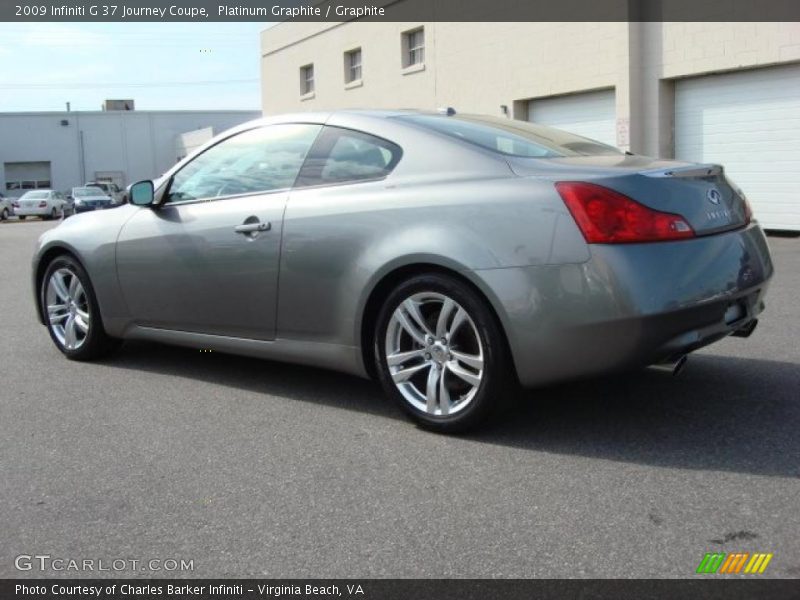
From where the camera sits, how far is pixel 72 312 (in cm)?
623

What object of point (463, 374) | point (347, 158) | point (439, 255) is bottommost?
point (463, 374)

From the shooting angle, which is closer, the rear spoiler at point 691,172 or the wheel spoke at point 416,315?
the rear spoiler at point 691,172

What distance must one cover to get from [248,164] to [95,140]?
184 feet

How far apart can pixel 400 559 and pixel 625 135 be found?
1412 centimetres

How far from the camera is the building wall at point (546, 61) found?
14.5 meters

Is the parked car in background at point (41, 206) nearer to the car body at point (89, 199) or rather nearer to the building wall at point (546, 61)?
the car body at point (89, 199)

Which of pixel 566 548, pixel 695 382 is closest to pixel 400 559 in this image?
pixel 566 548

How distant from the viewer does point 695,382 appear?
196 inches

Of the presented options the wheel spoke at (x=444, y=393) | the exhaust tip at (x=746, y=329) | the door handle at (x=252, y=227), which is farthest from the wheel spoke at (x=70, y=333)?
the exhaust tip at (x=746, y=329)

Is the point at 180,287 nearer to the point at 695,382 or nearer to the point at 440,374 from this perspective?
the point at 440,374

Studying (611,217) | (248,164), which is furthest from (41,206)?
(611,217)

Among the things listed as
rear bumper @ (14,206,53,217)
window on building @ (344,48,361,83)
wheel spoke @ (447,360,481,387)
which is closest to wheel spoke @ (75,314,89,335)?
wheel spoke @ (447,360,481,387)

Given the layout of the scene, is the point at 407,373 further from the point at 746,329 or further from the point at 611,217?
the point at 746,329
